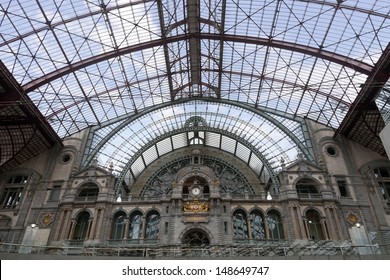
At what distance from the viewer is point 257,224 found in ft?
138

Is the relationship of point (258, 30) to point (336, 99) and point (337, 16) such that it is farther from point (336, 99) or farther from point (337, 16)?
point (336, 99)

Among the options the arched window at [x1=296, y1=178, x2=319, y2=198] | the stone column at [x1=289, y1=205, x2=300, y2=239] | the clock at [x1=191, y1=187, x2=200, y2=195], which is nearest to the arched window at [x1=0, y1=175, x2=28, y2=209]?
the clock at [x1=191, y1=187, x2=200, y2=195]

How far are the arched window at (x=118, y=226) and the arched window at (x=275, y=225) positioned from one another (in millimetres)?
20025

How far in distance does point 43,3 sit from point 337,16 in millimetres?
33851

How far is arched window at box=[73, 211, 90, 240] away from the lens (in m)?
42.1

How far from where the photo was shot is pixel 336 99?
46.1 metres

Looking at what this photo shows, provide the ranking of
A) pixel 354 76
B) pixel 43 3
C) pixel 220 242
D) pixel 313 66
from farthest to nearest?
pixel 313 66
pixel 354 76
pixel 220 242
pixel 43 3

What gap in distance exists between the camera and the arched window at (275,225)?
40.8 metres

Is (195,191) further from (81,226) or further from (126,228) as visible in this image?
(81,226)

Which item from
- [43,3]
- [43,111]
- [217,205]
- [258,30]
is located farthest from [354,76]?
[43,111]

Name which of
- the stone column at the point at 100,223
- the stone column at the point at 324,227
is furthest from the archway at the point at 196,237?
the stone column at the point at 324,227

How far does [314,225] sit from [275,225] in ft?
17.3

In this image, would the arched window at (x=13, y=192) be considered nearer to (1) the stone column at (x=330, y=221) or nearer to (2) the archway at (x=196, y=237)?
(2) the archway at (x=196, y=237)

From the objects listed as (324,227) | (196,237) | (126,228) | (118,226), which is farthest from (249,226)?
(118,226)
